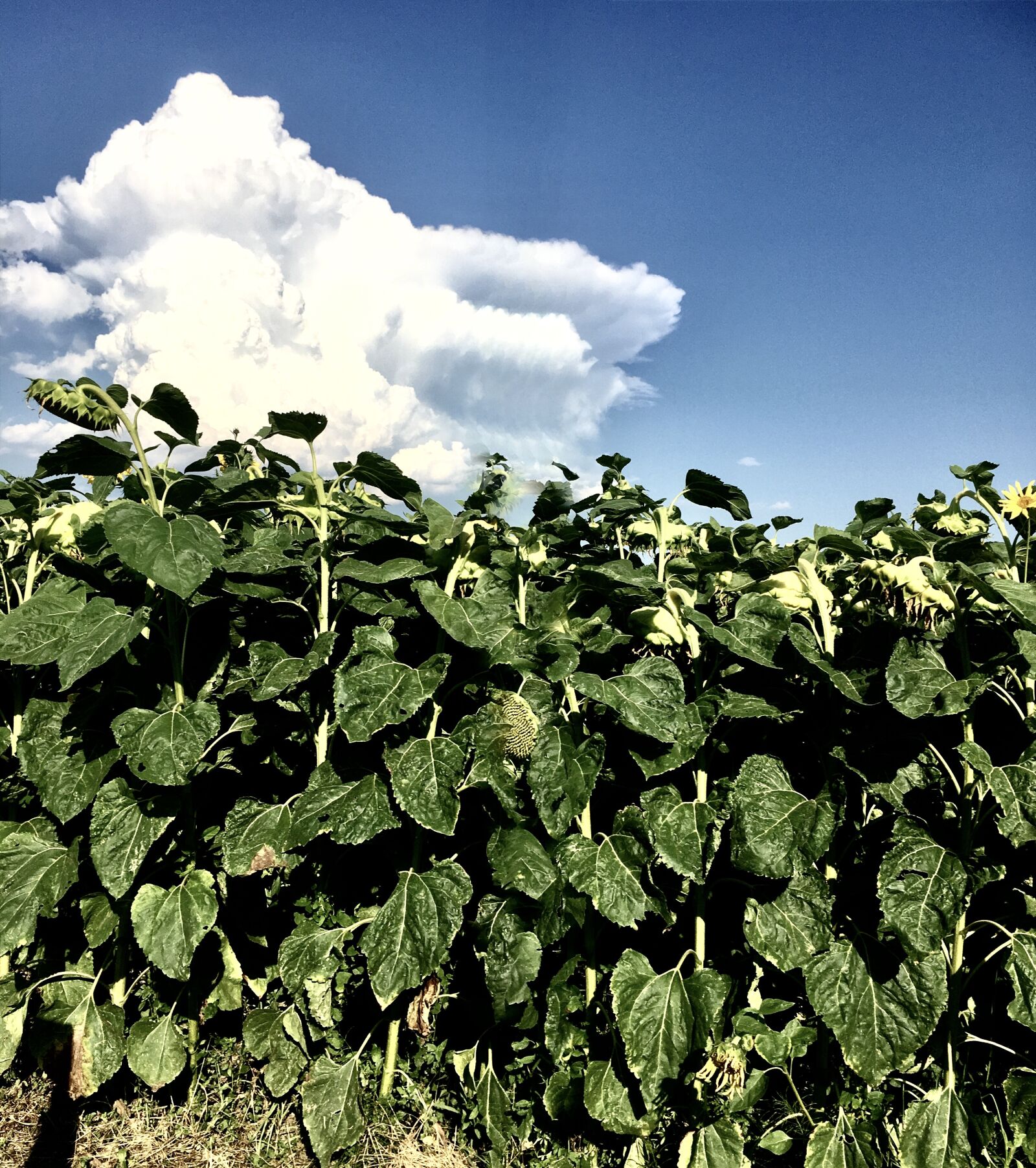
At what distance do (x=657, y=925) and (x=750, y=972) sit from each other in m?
0.33

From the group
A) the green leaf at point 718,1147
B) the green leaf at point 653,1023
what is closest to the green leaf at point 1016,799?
the green leaf at point 653,1023

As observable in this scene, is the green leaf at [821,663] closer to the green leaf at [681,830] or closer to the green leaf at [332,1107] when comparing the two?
the green leaf at [681,830]

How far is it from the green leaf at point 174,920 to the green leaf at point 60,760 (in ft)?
1.27

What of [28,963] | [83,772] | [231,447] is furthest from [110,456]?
[28,963]

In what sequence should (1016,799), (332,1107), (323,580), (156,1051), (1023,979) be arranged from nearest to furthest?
(1016,799) → (1023,979) → (323,580) → (332,1107) → (156,1051)

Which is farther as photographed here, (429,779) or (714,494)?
(714,494)

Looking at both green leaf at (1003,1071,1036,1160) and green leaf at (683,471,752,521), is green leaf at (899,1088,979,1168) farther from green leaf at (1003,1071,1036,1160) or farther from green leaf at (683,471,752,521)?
green leaf at (683,471,752,521)

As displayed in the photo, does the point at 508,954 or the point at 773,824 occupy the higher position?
the point at 773,824

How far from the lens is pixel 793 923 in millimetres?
2500

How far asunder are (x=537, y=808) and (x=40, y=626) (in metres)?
1.76

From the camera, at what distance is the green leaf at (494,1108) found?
2.85 meters

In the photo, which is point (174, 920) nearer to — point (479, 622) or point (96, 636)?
point (96, 636)

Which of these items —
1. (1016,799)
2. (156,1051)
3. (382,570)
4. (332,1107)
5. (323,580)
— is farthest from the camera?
(156,1051)

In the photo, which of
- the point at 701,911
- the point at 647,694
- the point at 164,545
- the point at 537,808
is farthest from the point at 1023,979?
the point at 164,545
